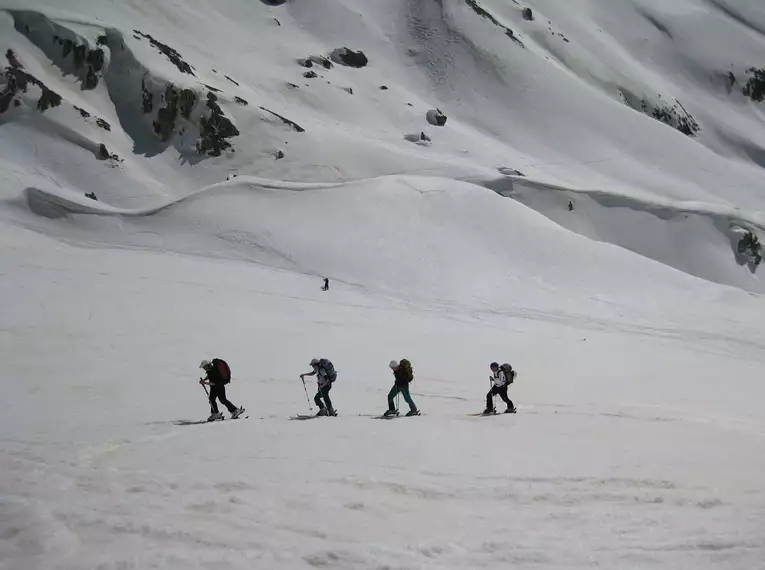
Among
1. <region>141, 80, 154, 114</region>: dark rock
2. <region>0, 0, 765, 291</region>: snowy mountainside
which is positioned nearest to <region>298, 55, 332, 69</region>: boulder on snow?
<region>0, 0, 765, 291</region>: snowy mountainside

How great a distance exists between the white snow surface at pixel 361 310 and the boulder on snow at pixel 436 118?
115cm

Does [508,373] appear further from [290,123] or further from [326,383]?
[290,123]

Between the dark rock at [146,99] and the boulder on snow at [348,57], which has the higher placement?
the boulder on snow at [348,57]

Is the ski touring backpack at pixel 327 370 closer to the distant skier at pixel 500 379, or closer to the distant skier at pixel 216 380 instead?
the distant skier at pixel 216 380

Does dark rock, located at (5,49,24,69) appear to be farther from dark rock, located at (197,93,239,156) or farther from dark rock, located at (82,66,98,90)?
dark rock, located at (197,93,239,156)

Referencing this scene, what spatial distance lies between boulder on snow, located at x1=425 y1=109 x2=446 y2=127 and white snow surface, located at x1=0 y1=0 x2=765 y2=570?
1153mm

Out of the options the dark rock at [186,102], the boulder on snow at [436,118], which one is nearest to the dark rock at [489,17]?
the boulder on snow at [436,118]

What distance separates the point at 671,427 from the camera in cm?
1004

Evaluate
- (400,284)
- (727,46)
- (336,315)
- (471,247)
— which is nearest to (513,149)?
(471,247)

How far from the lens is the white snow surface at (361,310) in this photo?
19.5 feet

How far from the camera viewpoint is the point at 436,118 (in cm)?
6222

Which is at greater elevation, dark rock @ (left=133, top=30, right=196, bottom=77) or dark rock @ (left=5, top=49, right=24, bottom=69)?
dark rock @ (left=133, top=30, right=196, bottom=77)

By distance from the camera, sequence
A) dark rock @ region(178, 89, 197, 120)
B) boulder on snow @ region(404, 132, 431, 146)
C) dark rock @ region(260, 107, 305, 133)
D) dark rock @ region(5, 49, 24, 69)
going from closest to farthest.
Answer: dark rock @ region(5, 49, 24, 69) → dark rock @ region(178, 89, 197, 120) → dark rock @ region(260, 107, 305, 133) → boulder on snow @ region(404, 132, 431, 146)

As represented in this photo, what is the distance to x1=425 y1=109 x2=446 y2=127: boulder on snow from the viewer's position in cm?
6203
